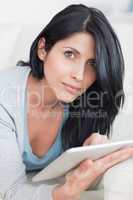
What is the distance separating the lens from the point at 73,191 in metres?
1.05

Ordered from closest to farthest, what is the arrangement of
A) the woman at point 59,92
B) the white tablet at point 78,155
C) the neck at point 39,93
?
1. the white tablet at point 78,155
2. the woman at point 59,92
3. the neck at point 39,93

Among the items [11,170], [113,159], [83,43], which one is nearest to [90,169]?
[113,159]

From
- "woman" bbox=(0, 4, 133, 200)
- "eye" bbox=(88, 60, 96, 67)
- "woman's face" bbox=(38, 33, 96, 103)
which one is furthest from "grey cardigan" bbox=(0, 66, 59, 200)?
"eye" bbox=(88, 60, 96, 67)

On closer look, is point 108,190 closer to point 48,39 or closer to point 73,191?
point 73,191

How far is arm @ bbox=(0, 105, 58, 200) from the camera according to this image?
111 cm

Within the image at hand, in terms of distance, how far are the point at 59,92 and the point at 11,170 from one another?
0.26m

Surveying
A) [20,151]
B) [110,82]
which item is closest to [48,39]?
Answer: [110,82]

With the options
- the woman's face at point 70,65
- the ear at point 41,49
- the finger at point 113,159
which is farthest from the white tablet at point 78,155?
the ear at point 41,49

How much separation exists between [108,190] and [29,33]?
0.80 m

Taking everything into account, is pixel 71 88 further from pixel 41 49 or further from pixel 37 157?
pixel 37 157

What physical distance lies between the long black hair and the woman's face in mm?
19

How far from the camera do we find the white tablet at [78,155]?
946 mm

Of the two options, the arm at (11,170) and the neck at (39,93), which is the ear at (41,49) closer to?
the neck at (39,93)

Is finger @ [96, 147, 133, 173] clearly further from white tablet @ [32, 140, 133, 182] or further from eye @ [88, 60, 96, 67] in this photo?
eye @ [88, 60, 96, 67]
